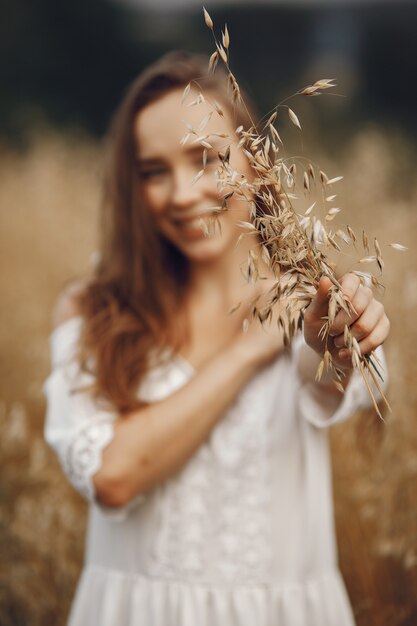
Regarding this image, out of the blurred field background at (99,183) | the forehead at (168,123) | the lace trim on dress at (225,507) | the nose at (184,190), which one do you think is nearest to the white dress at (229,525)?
the lace trim on dress at (225,507)

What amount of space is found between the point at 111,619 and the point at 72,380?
1.28 ft

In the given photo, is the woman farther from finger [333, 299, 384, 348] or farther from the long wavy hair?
finger [333, 299, 384, 348]

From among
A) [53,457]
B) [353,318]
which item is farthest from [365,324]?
[53,457]

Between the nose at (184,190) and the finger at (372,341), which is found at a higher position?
the nose at (184,190)

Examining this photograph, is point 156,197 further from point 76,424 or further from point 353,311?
point 353,311

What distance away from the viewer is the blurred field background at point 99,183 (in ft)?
4.79

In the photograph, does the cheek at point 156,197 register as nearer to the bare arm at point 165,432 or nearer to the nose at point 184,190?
the nose at point 184,190

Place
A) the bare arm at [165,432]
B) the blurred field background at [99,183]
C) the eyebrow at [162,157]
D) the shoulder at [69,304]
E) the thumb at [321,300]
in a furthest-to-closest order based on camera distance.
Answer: the blurred field background at [99,183], the shoulder at [69,304], the eyebrow at [162,157], the bare arm at [165,432], the thumb at [321,300]

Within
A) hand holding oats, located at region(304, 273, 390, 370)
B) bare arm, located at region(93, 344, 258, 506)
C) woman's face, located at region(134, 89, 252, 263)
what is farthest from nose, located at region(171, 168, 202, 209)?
hand holding oats, located at region(304, 273, 390, 370)

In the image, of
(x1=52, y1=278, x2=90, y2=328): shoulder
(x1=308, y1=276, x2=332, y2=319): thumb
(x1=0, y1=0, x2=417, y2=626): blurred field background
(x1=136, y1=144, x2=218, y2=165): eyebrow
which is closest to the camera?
(x1=308, y1=276, x2=332, y2=319): thumb

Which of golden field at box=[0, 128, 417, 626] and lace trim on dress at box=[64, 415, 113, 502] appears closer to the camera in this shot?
lace trim on dress at box=[64, 415, 113, 502]

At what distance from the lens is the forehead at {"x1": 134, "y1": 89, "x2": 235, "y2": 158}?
1164 millimetres

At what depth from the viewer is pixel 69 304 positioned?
1362mm

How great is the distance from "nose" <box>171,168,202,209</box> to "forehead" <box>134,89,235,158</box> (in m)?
0.04
